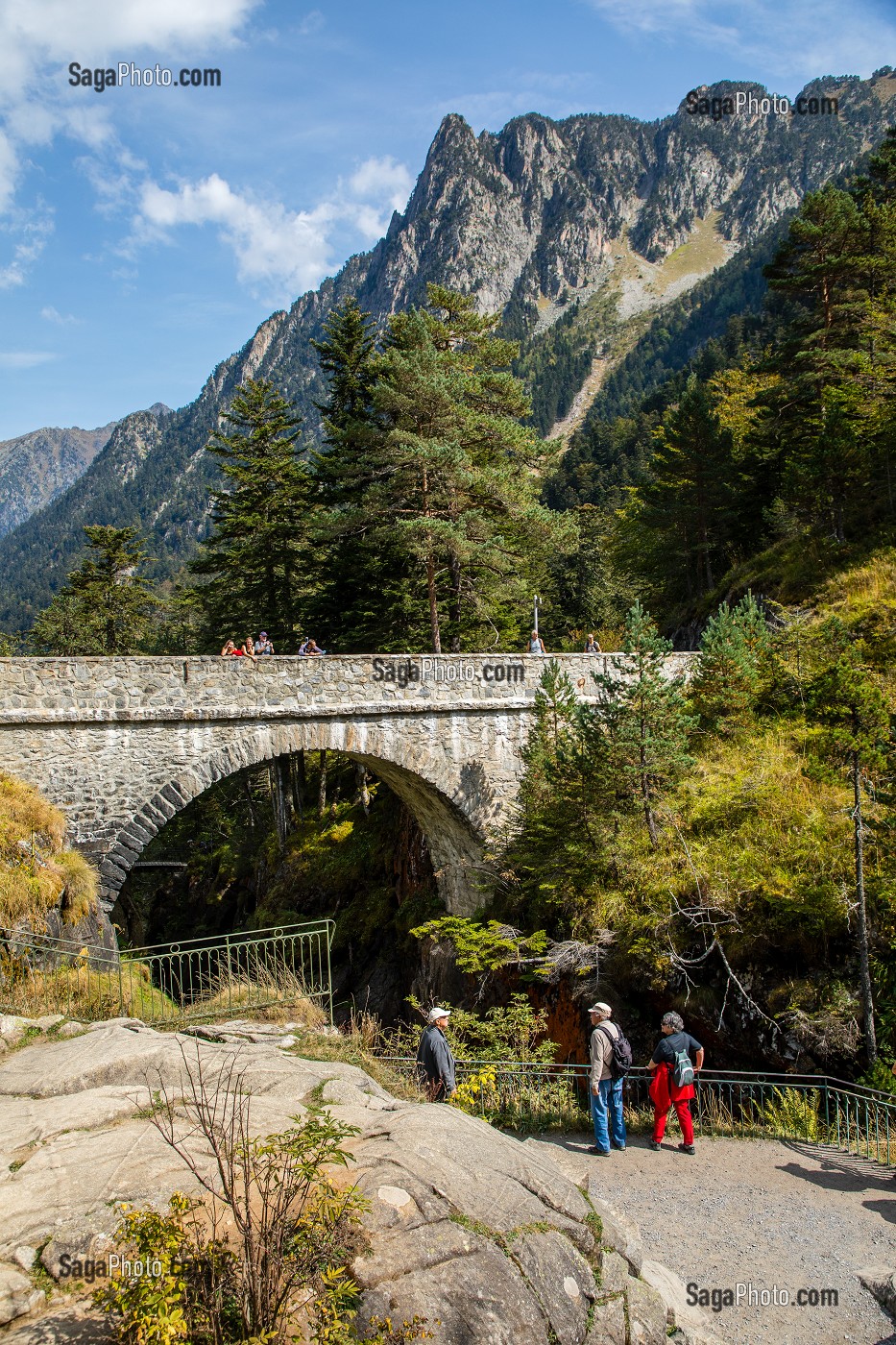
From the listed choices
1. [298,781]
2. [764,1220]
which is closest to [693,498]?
[298,781]

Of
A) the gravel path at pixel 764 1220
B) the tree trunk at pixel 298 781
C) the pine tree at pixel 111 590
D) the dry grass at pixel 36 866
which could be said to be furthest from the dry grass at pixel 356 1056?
the pine tree at pixel 111 590

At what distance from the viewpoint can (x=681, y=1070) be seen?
7.32 metres

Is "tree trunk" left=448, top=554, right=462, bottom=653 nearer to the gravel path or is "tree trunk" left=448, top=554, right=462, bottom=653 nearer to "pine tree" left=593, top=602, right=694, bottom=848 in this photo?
"pine tree" left=593, top=602, right=694, bottom=848

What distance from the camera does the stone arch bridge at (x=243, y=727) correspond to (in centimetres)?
1193

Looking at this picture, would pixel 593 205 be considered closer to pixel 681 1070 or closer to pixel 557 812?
pixel 557 812

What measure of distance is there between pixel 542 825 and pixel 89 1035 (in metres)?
→ 7.32

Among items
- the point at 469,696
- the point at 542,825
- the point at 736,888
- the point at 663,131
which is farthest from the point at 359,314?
the point at 663,131

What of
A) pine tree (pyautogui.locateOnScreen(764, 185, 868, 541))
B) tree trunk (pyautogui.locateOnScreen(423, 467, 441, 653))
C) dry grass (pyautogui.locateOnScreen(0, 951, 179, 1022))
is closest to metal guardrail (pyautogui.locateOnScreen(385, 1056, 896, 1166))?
dry grass (pyautogui.locateOnScreen(0, 951, 179, 1022))

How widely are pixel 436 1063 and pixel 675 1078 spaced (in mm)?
2113

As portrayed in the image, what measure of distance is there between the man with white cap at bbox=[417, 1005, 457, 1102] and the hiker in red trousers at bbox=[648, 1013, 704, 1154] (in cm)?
184

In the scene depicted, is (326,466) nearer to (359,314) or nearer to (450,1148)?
(359,314)

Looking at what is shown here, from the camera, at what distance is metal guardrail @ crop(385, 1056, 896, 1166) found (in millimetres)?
7664

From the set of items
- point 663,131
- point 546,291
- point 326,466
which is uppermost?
point 663,131

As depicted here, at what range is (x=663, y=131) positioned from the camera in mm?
194750
